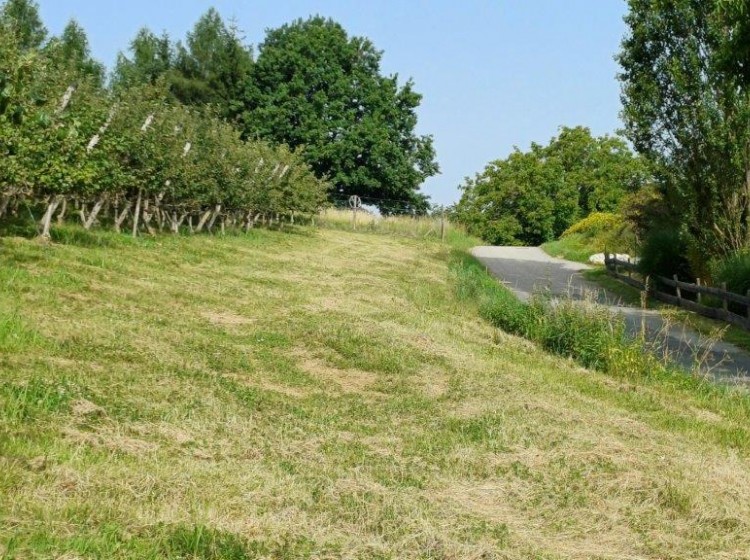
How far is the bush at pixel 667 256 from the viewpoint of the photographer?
27.4 meters

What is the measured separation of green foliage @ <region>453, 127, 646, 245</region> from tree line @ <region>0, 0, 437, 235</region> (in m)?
13.1

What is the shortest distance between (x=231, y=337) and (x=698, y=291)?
14696mm

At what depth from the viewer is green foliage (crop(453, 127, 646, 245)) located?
75.9 m

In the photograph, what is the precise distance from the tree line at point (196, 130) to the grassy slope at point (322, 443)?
2762 mm

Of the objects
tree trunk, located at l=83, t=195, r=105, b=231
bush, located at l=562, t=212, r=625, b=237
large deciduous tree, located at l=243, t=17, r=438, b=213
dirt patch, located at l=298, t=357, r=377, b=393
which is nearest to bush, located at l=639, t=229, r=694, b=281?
tree trunk, located at l=83, t=195, r=105, b=231

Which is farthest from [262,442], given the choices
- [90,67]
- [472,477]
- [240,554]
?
[90,67]

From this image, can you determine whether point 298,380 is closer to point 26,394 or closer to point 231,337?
point 231,337

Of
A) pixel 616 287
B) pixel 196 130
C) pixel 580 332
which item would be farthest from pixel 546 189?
pixel 580 332

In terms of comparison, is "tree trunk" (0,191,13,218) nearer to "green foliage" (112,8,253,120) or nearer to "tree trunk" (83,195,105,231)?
"tree trunk" (83,195,105,231)

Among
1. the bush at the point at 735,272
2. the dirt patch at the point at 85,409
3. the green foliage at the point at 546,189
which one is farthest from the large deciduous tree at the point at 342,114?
the dirt patch at the point at 85,409

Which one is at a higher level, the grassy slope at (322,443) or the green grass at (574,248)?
the green grass at (574,248)

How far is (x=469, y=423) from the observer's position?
8.13m

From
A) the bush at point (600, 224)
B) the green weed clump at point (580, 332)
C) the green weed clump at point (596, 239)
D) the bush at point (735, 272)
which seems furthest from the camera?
the bush at point (600, 224)

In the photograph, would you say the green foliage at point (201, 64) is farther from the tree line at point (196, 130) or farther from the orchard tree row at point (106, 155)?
the orchard tree row at point (106, 155)
